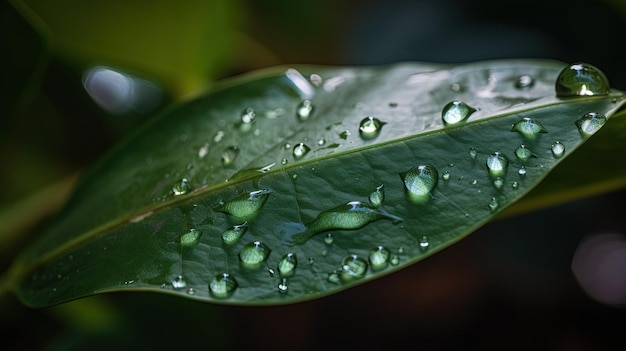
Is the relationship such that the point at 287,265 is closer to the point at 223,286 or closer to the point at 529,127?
the point at 223,286

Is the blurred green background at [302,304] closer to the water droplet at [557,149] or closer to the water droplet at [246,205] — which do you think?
the water droplet at [246,205]

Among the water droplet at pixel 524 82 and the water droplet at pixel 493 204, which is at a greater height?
the water droplet at pixel 524 82

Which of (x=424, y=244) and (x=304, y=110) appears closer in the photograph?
(x=424, y=244)

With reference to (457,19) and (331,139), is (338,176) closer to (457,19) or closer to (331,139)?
(331,139)

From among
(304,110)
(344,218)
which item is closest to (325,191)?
(344,218)

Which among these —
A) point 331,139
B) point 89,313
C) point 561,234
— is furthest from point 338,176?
point 561,234

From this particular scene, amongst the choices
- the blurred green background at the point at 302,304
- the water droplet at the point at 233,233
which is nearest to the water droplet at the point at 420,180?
the water droplet at the point at 233,233
